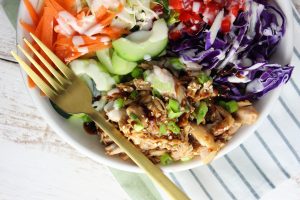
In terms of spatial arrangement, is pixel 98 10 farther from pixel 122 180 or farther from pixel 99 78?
pixel 122 180

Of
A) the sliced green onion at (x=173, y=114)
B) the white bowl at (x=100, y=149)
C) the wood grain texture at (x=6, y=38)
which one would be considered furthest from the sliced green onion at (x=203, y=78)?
the wood grain texture at (x=6, y=38)

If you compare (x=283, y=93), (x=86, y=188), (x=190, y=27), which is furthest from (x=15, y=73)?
(x=283, y=93)

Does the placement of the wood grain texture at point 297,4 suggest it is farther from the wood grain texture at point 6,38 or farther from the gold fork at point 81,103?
the wood grain texture at point 6,38

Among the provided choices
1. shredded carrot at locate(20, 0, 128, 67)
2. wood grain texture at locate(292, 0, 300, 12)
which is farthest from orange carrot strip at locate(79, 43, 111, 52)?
wood grain texture at locate(292, 0, 300, 12)

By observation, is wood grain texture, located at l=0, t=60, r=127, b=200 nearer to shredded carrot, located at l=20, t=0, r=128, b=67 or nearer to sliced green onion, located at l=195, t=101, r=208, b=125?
shredded carrot, located at l=20, t=0, r=128, b=67

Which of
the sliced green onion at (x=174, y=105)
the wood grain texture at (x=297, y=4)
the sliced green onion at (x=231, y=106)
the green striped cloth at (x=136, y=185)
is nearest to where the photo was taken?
the sliced green onion at (x=174, y=105)

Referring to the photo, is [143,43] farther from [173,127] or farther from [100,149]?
[100,149]

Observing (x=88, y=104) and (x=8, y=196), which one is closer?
(x=88, y=104)
